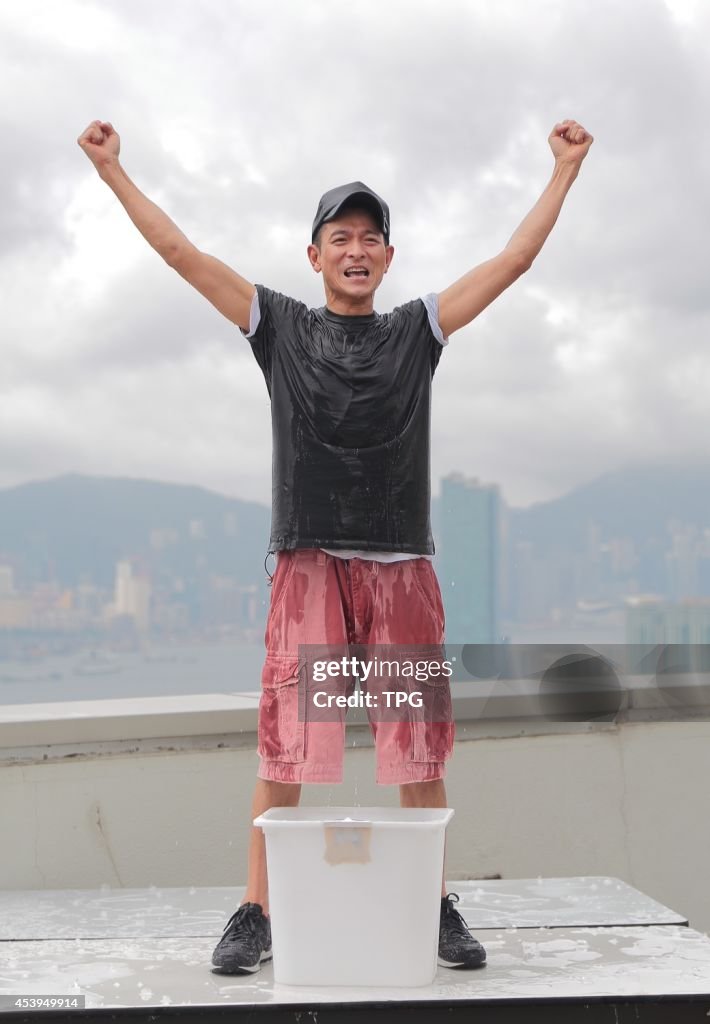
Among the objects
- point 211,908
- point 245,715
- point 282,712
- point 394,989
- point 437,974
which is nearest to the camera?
point 394,989

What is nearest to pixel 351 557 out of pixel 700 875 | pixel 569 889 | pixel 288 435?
pixel 288 435

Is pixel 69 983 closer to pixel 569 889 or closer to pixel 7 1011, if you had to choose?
pixel 7 1011

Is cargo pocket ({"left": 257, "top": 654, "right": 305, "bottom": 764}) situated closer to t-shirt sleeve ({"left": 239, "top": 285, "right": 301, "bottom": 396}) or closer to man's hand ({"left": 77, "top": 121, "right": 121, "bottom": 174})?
t-shirt sleeve ({"left": 239, "top": 285, "right": 301, "bottom": 396})

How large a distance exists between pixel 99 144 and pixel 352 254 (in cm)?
52

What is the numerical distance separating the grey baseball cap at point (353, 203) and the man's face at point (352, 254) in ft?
0.04

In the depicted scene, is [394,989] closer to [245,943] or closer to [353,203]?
[245,943]

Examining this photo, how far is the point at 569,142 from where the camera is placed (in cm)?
231

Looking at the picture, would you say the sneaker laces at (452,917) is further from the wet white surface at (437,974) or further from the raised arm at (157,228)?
the raised arm at (157,228)

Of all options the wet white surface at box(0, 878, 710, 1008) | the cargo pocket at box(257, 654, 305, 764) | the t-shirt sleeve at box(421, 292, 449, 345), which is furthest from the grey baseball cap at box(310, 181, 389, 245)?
the wet white surface at box(0, 878, 710, 1008)

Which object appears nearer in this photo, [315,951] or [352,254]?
[315,951]

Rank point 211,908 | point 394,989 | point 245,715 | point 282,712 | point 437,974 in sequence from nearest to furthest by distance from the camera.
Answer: point 394,989 → point 437,974 → point 282,712 → point 211,908 → point 245,715

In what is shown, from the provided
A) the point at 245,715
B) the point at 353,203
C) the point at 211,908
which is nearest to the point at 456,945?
the point at 211,908

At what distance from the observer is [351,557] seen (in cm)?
218

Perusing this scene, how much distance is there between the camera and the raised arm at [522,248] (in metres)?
2.23
